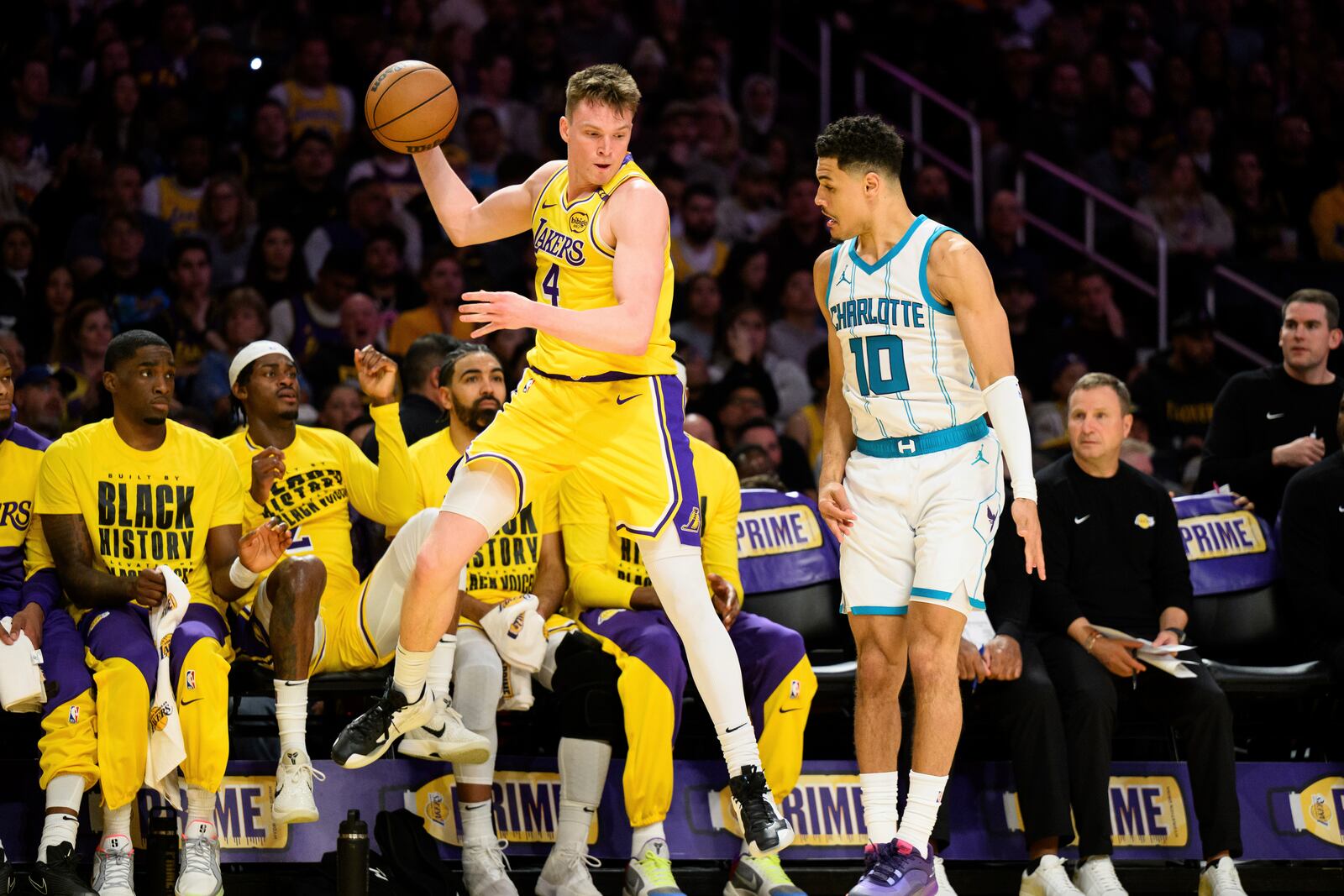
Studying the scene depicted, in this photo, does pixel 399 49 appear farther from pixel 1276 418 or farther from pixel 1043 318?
pixel 1276 418

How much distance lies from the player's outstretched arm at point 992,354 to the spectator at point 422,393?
8.62 feet

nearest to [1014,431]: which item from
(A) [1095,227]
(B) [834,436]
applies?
(B) [834,436]

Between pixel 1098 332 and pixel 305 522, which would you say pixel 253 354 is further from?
pixel 1098 332

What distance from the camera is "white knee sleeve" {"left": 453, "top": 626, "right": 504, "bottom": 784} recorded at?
560 cm

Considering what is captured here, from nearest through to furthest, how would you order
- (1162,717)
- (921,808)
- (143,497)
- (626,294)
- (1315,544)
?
(626,294) → (921,808) → (143,497) → (1162,717) → (1315,544)

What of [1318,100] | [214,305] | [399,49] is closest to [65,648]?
[214,305]

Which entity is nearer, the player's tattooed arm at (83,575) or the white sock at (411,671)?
the white sock at (411,671)

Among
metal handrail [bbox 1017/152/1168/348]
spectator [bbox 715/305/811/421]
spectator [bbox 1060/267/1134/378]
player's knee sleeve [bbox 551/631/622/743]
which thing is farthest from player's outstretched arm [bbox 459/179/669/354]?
metal handrail [bbox 1017/152/1168/348]

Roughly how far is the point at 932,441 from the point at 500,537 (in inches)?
78.6

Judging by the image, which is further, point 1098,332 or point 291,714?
point 1098,332

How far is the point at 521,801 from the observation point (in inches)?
232

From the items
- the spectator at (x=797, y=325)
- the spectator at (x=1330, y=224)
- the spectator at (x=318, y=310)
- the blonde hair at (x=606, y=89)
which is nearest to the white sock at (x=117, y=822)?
the blonde hair at (x=606, y=89)

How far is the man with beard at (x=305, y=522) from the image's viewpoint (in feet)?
18.1

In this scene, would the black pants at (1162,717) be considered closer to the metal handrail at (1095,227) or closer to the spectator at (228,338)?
the spectator at (228,338)
